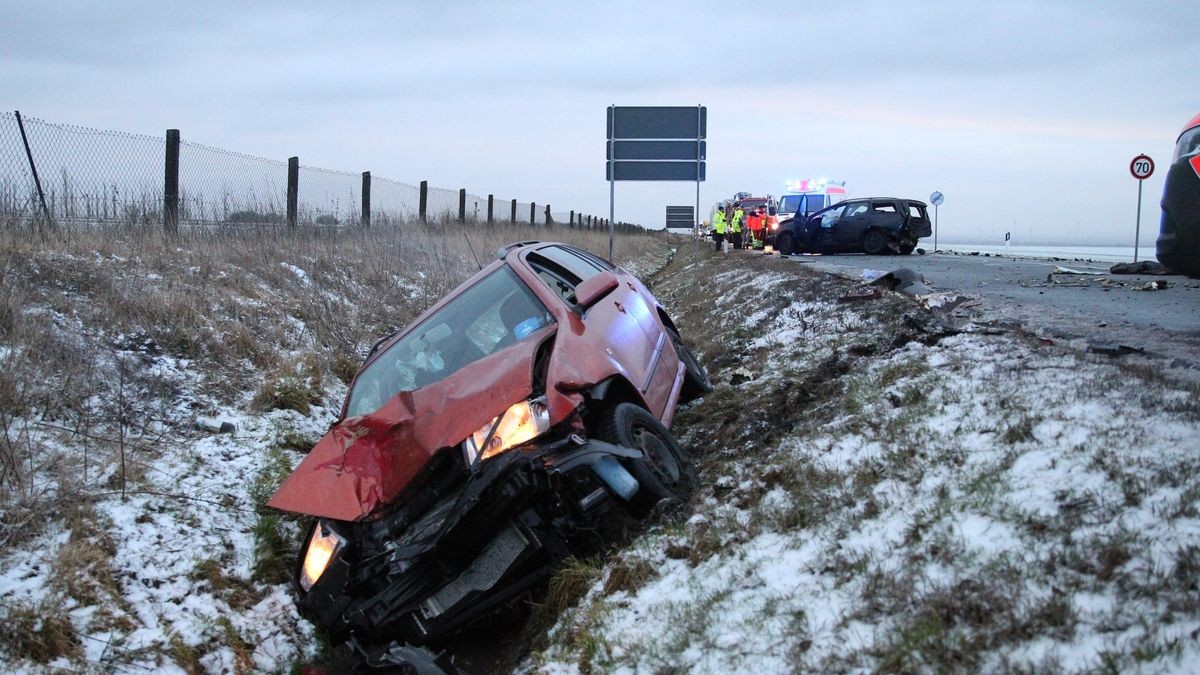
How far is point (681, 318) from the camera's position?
13.4 m

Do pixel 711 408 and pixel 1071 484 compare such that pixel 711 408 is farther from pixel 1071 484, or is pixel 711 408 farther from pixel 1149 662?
pixel 1149 662

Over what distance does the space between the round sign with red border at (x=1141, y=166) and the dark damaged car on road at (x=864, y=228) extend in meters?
4.67

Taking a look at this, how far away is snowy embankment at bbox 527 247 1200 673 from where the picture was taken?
2475 millimetres

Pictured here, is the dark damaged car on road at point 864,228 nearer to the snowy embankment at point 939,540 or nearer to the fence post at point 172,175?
the fence post at point 172,175

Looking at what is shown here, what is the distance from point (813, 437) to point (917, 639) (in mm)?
2134

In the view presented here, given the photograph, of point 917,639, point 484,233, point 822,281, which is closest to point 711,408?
point 917,639

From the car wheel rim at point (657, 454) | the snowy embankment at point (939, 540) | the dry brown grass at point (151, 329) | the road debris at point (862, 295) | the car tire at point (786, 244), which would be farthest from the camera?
the car tire at point (786, 244)

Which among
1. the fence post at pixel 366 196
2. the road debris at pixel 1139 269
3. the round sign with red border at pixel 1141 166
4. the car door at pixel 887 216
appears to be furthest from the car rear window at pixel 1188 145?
the round sign with red border at pixel 1141 166

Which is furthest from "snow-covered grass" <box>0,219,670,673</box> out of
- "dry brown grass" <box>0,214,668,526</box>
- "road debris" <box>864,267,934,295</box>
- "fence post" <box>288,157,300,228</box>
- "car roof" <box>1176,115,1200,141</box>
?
"road debris" <box>864,267,934,295</box>

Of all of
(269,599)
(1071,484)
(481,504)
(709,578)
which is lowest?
(269,599)

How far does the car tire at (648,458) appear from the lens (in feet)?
13.7

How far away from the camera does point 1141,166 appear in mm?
20984

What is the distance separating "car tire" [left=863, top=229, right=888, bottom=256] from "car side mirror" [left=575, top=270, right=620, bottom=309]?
59.9ft

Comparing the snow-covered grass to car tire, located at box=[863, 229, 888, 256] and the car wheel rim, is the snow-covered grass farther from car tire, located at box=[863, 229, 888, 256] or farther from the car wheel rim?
car tire, located at box=[863, 229, 888, 256]
